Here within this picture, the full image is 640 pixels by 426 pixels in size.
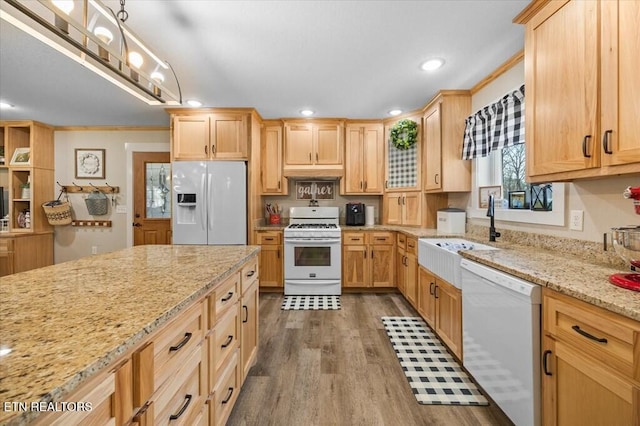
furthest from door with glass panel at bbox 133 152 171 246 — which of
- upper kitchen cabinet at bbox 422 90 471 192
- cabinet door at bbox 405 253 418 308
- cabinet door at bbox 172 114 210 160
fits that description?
upper kitchen cabinet at bbox 422 90 471 192

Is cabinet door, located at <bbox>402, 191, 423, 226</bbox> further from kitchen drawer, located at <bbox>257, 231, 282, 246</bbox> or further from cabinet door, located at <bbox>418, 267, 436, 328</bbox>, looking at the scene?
kitchen drawer, located at <bbox>257, 231, 282, 246</bbox>

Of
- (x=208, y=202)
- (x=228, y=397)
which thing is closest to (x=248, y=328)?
(x=228, y=397)

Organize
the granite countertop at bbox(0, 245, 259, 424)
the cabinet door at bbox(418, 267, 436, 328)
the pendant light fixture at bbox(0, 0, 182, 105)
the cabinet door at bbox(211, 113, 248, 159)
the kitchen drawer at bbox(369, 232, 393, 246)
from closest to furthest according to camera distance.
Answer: the granite countertop at bbox(0, 245, 259, 424) < the pendant light fixture at bbox(0, 0, 182, 105) < the cabinet door at bbox(418, 267, 436, 328) < the cabinet door at bbox(211, 113, 248, 159) < the kitchen drawer at bbox(369, 232, 393, 246)

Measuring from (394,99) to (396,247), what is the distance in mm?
1865

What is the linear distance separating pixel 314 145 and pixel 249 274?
2.59m

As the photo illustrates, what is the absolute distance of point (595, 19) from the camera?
1.32 m

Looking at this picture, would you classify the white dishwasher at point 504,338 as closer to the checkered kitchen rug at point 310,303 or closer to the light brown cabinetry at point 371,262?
the checkered kitchen rug at point 310,303

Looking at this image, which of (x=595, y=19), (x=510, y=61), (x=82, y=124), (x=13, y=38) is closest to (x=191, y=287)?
(x=595, y=19)

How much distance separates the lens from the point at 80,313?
828mm

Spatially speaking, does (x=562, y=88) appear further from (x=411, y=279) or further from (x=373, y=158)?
(x=373, y=158)

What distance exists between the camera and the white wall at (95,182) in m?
4.48

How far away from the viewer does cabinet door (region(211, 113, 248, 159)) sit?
11.9 feet

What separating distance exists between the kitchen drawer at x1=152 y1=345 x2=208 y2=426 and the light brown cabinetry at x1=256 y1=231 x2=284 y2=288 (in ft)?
8.60

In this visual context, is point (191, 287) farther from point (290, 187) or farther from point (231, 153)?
point (290, 187)
